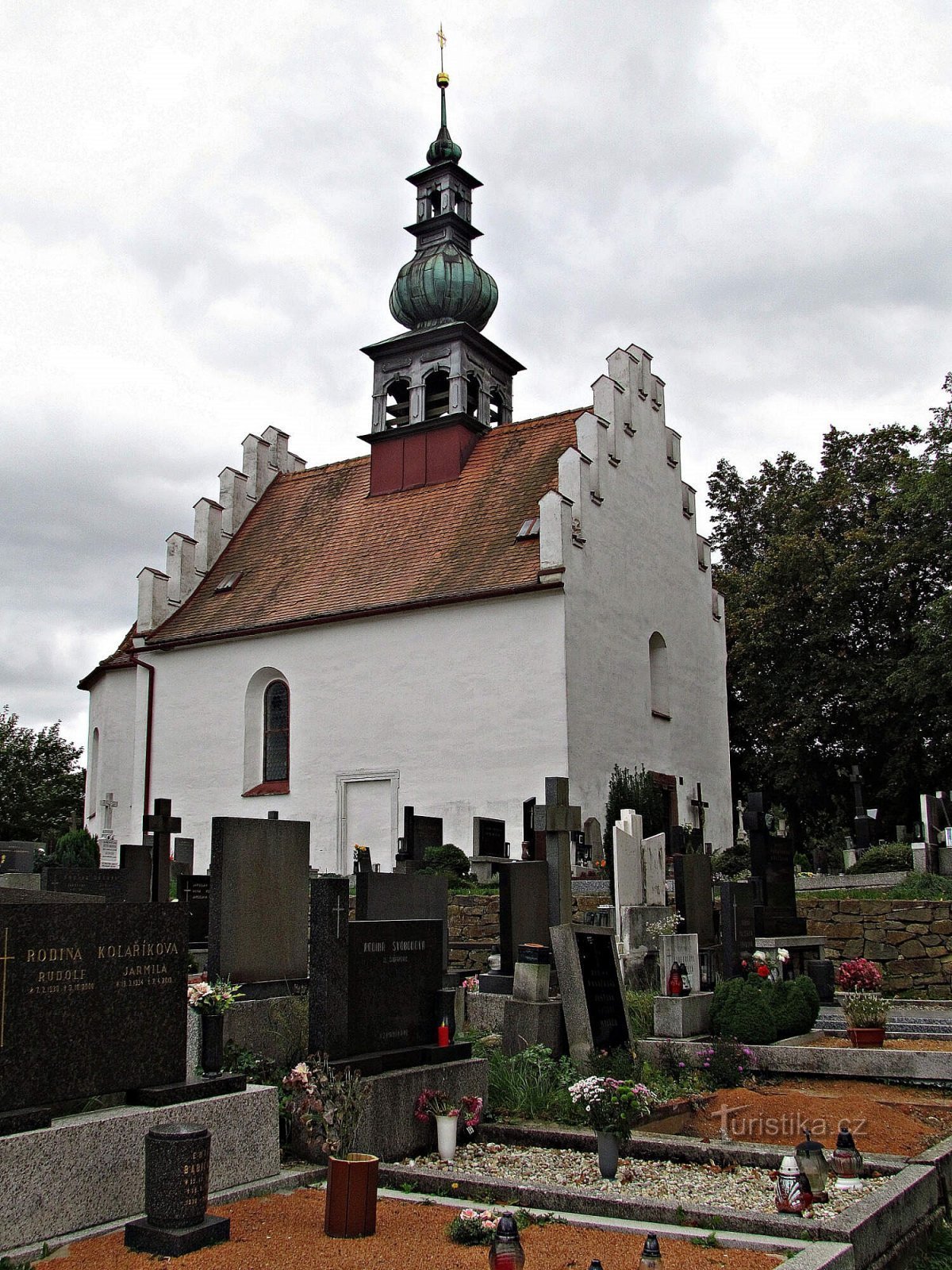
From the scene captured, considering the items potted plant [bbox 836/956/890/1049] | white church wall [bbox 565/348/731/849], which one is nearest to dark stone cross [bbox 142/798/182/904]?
potted plant [bbox 836/956/890/1049]

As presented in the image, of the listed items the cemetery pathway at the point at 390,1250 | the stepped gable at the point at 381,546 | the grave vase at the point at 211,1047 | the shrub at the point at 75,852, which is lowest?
the cemetery pathway at the point at 390,1250

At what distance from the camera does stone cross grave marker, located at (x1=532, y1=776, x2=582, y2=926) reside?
33.7 feet

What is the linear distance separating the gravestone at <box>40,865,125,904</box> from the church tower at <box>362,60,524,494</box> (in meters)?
15.5

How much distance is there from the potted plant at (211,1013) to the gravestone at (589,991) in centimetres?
292

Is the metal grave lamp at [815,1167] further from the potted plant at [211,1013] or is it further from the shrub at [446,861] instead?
the shrub at [446,861]

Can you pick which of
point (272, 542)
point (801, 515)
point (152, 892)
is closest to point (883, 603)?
point (801, 515)

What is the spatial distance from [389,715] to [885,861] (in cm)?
948

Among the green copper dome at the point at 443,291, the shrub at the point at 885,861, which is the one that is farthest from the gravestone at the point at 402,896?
the green copper dome at the point at 443,291

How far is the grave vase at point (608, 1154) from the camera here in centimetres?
648

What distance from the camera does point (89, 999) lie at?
5.66 m

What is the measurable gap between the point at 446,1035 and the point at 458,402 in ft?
68.2

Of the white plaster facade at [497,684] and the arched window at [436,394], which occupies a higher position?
the arched window at [436,394]

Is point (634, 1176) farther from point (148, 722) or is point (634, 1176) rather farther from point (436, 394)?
point (436, 394)

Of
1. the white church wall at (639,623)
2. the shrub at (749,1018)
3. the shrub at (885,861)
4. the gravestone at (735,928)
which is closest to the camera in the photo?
the shrub at (749,1018)
